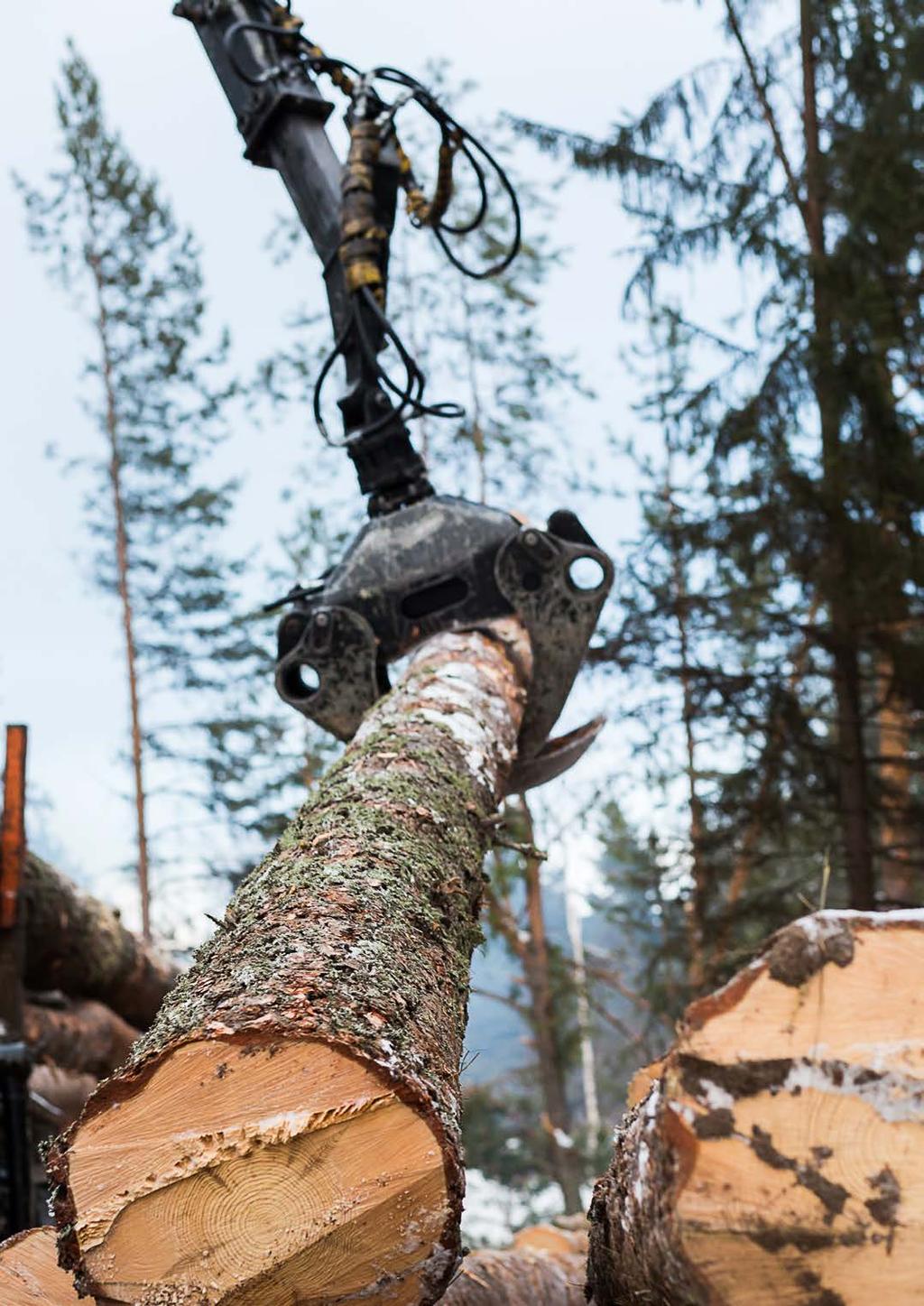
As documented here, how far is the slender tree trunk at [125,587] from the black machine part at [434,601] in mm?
11377

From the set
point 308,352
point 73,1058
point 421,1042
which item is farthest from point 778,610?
point 421,1042

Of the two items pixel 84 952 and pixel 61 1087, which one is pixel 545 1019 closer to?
pixel 61 1087

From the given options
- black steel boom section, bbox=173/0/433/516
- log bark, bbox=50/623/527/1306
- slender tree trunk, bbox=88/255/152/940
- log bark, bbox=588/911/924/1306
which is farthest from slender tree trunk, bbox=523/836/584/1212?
log bark, bbox=588/911/924/1306

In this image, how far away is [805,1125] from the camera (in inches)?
52.9

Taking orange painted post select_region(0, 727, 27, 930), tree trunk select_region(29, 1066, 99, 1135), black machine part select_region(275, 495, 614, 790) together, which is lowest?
tree trunk select_region(29, 1066, 99, 1135)

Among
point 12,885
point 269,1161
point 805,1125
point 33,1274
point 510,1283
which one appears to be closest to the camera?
point 805,1125

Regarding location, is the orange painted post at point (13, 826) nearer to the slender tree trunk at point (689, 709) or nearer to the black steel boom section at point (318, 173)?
the black steel boom section at point (318, 173)

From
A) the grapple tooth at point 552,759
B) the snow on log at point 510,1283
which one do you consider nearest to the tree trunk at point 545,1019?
the grapple tooth at point 552,759

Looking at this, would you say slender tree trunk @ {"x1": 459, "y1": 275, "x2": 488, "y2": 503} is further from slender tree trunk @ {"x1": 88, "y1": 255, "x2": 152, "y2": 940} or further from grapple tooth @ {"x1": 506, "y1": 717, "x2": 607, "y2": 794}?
grapple tooth @ {"x1": 506, "y1": 717, "x2": 607, "y2": 794}

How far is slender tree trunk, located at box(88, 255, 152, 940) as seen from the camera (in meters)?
15.2

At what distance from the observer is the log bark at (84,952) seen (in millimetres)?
6316

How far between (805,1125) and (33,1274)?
1.18 m

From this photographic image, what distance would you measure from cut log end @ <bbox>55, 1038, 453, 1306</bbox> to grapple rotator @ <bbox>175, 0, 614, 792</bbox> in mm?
2675

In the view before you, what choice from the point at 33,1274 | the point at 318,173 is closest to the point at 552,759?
the point at 318,173
